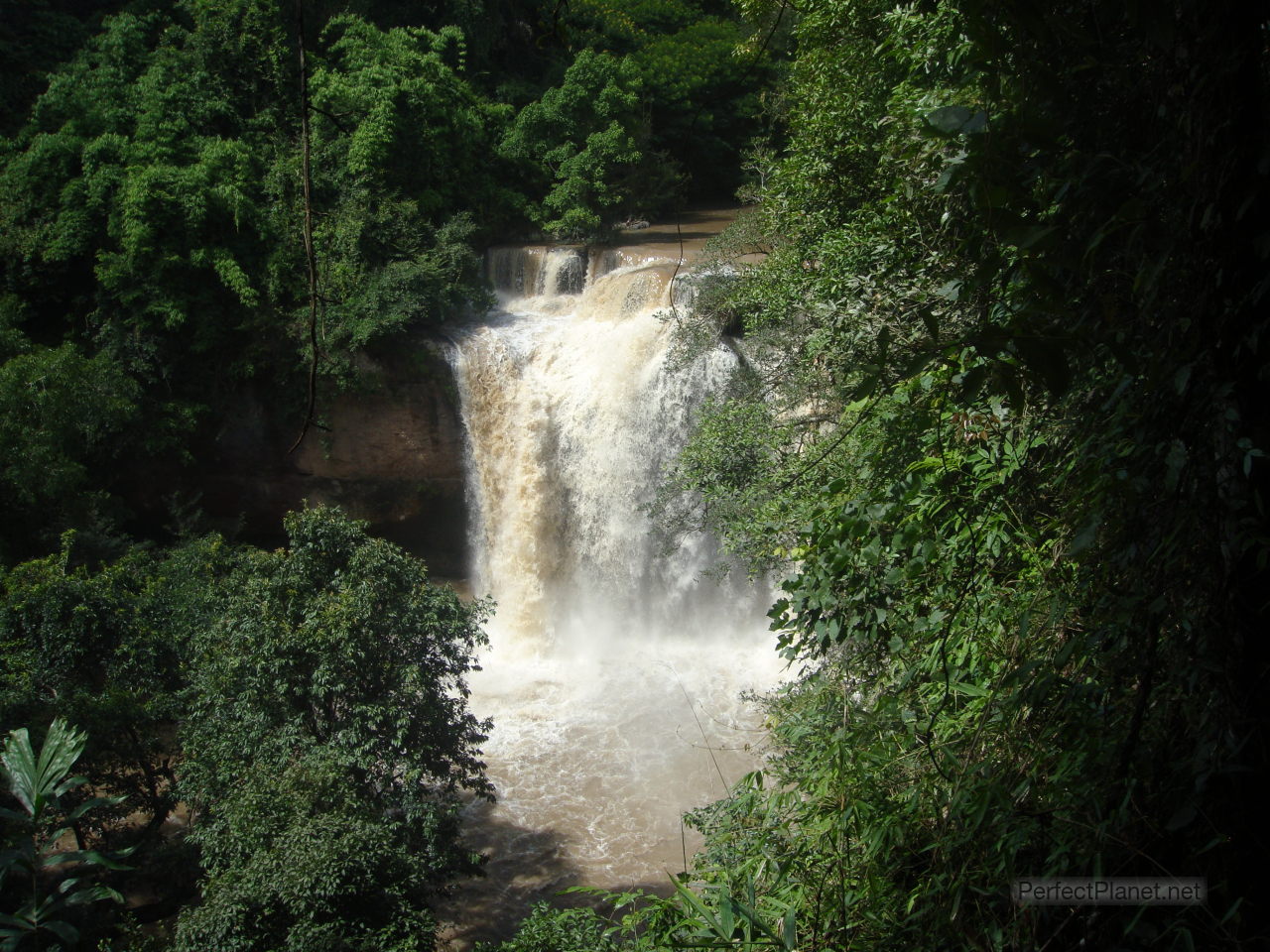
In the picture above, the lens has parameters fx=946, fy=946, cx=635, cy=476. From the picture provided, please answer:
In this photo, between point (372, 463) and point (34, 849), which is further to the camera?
point (372, 463)

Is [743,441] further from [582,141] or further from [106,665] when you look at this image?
[582,141]

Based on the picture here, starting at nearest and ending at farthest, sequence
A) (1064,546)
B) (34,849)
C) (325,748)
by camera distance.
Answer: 1. (1064,546)
2. (34,849)
3. (325,748)

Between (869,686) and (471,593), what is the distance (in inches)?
467

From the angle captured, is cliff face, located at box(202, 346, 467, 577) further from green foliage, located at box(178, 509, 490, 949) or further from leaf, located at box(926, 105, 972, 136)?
leaf, located at box(926, 105, 972, 136)

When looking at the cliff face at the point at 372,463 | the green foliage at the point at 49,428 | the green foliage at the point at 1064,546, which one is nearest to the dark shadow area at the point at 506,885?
the cliff face at the point at 372,463

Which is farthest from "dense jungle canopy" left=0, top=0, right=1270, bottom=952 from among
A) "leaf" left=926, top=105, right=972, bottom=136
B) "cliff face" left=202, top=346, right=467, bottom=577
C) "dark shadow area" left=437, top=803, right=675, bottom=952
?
"dark shadow area" left=437, top=803, right=675, bottom=952

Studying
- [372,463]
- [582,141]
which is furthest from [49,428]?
[582,141]

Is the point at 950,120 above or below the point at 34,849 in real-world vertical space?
above

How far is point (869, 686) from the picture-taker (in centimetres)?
404

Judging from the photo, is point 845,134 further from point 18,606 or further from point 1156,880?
point 18,606

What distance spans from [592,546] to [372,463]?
12.2ft

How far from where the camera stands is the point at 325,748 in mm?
7996

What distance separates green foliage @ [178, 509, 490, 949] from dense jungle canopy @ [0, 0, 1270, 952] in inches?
1.7

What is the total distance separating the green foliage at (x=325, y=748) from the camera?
661cm
